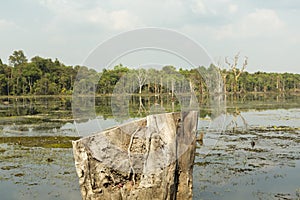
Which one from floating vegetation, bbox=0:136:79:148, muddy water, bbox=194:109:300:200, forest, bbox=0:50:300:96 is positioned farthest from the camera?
forest, bbox=0:50:300:96

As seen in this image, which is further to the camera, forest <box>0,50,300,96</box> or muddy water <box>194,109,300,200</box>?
forest <box>0,50,300,96</box>

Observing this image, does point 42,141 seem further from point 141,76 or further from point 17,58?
point 17,58

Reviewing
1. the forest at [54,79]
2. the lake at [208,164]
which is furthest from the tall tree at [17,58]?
the lake at [208,164]

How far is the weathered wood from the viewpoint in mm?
4492

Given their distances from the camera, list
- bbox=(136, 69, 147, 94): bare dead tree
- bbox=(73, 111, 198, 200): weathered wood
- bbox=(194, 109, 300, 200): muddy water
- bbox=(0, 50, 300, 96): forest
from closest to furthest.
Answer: bbox=(73, 111, 198, 200): weathered wood → bbox=(136, 69, 147, 94): bare dead tree → bbox=(194, 109, 300, 200): muddy water → bbox=(0, 50, 300, 96): forest

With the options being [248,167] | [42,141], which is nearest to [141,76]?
[248,167]

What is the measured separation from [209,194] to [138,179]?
11.9 feet

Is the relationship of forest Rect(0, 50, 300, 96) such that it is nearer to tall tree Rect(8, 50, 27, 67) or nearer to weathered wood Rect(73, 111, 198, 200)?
tall tree Rect(8, 50, 27, 67)

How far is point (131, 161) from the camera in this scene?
4.65 m

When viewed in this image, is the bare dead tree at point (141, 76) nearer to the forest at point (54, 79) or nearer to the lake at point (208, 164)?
the lake at point (208, 164)

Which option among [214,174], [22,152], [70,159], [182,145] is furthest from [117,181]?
[22,152]

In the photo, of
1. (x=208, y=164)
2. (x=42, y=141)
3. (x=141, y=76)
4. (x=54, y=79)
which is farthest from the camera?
(x=54, y=79)

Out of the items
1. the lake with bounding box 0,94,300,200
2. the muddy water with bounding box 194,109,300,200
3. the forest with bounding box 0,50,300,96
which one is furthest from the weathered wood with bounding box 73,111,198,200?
the forest with bounding box 0,50,300,96

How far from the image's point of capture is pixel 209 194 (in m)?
7.83
